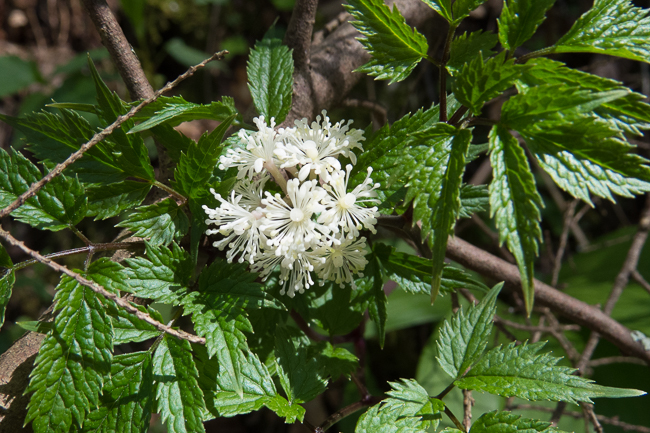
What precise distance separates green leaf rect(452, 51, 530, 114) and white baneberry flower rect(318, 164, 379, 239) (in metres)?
0.22

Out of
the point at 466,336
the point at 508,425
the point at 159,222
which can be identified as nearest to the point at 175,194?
the point at 159,222

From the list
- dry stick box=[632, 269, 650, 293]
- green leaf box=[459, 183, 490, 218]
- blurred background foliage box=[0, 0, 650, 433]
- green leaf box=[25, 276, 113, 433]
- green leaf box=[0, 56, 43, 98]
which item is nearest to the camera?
green leaf box=[25, 276, 113, 433]

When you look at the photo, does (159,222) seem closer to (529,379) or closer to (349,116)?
(529,379)

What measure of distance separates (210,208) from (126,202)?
0.19 metres

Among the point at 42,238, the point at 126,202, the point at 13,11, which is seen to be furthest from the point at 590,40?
the point at 13,11

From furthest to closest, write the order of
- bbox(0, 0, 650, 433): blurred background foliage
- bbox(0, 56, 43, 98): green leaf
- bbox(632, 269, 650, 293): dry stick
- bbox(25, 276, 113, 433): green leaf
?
bbox(0, 56, 43, 98): green leaf, bbox(0, 0, 650, 433): blurred background foliage, bbox(632, 269, 650, 293): dry stick, bbox(25, 276, 113, 433): green leaf

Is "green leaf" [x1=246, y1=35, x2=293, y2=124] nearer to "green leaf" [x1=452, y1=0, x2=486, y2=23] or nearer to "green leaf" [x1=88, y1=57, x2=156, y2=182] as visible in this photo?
"green leaf" [x1=88, y1=57, x2=156, y2=182]

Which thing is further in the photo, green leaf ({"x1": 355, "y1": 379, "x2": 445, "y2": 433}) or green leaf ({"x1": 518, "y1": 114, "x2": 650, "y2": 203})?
green leaf ({"x1": 355, "y1": 379, "x2": 445, "y2": 433})

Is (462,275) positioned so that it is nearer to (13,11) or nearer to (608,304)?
(608,304)

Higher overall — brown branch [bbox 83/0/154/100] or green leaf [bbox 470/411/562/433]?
brown branch [bbox 83/0/154/100]

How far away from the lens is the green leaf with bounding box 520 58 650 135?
2.27 ft

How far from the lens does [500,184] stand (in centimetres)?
71

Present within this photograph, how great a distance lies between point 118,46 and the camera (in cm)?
108

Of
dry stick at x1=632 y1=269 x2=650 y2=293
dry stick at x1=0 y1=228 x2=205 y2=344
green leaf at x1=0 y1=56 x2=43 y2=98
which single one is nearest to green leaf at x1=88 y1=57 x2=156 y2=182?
dry stick at x1=0 y1=228 x2=205 y2=344
